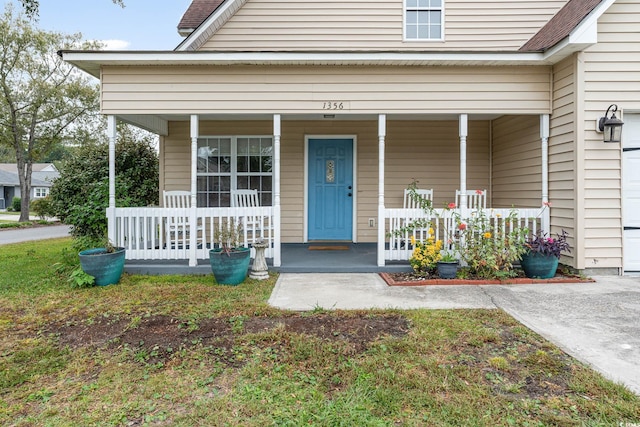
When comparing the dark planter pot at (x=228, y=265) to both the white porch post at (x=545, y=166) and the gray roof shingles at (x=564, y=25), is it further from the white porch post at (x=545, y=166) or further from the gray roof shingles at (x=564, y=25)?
the gray roof shingles at (x=564, y=25)

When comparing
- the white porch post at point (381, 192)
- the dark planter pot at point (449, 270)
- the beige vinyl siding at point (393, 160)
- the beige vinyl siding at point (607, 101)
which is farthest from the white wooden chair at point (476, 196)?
the beige vinyl siding at point (607, 101)

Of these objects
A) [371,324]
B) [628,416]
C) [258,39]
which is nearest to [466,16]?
[258,39]

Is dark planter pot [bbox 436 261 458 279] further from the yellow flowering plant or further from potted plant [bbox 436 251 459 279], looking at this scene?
the yellow flowering plant

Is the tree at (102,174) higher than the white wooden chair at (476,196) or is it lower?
higher

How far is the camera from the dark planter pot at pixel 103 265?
4410 mm

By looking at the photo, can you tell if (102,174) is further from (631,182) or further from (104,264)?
(631,182)

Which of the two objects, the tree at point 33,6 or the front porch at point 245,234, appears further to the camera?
the front porch at point 245,234

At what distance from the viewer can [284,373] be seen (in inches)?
92.0

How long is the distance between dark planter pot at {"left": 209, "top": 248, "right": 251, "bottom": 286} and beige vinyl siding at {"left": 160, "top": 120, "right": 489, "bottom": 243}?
2.50 metres

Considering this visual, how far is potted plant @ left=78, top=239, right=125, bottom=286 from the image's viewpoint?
4414mm

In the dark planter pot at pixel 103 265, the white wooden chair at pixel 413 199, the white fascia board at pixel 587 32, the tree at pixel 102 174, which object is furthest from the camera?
the tree at pixel 102 174

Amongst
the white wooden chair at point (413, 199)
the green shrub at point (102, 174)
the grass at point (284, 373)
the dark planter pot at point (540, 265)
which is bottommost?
the grass at point (284, 373)

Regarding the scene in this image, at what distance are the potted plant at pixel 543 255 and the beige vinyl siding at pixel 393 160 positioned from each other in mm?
2386

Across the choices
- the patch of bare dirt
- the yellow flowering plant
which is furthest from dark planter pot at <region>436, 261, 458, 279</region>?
the patch of bare dirt
